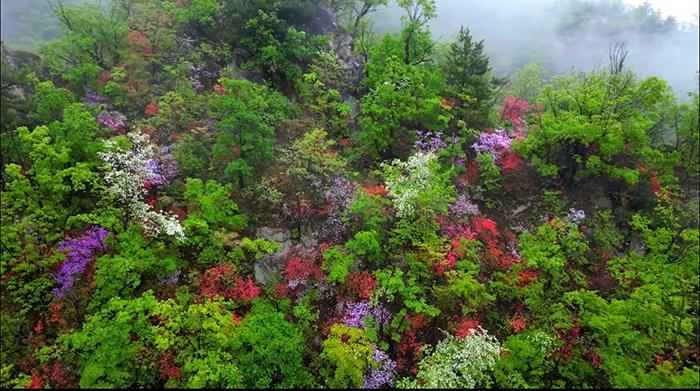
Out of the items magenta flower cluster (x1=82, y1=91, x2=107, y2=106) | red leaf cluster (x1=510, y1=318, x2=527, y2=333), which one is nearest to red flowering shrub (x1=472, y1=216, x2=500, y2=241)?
red leaf cluster (x1=510, y1=318, x2=527, y2=333)

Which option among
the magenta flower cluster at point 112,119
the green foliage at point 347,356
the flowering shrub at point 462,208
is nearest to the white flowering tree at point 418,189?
the flowering shrub at point 462,208

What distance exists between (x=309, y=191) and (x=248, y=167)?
3383mm

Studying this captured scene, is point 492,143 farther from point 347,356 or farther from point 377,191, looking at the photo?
point 347,356

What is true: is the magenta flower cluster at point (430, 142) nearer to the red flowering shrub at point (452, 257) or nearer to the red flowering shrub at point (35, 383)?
the red flowering shrub at point (452, 257)

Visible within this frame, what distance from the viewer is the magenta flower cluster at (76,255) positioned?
47.2 feet

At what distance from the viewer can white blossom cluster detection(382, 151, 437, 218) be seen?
16795 millimetres

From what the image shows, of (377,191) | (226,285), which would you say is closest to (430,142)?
(377,191)

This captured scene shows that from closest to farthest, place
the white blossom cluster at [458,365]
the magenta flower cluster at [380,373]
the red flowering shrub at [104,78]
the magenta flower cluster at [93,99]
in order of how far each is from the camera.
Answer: the white blossom cluster at [458,365] < the magenta flower cluster at [380,373] < the magenta flower cluster at [93,99] < the red flowering shrub at [104,78]

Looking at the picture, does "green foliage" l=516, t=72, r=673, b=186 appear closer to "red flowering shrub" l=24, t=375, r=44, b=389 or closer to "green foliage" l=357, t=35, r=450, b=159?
"green foliage" l=357, t=35, r=450, b=159

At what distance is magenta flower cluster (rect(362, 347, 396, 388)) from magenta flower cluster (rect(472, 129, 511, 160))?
43.8 ft

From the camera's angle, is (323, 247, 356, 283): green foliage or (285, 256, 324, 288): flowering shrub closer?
(323, 247, 356, 283): green foliage

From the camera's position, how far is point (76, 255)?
14688 millimetres

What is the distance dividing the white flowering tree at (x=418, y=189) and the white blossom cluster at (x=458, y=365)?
581 centimetres

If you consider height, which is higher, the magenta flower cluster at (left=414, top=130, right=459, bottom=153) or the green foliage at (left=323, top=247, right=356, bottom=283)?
the magenta flower cluster at (left=414, top=130, right=459, bottom=153)
